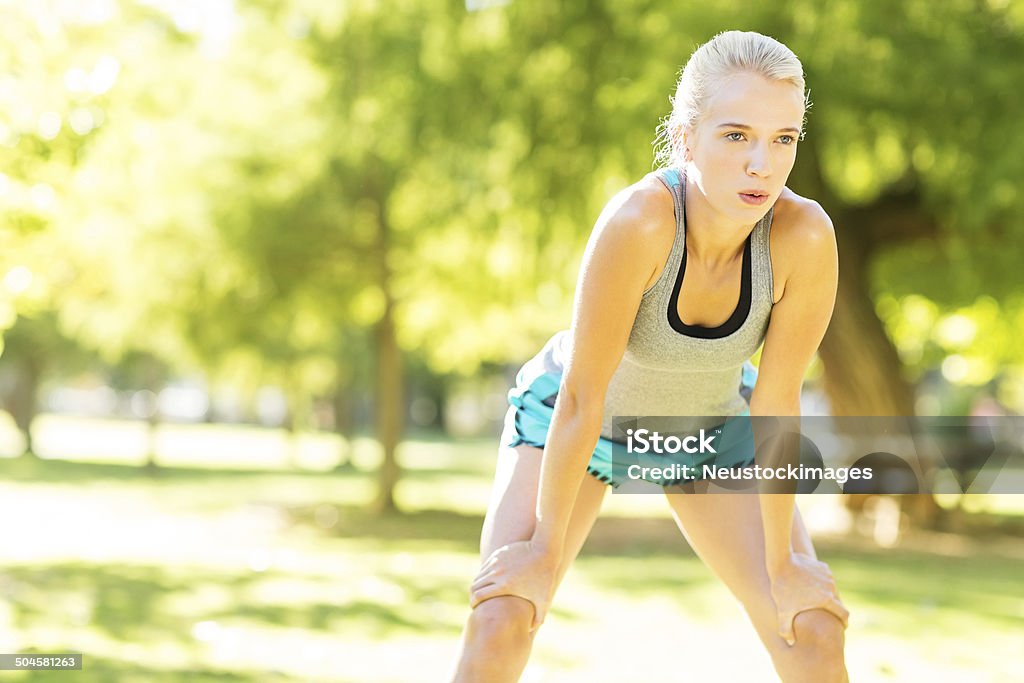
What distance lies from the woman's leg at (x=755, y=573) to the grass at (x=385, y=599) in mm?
2756

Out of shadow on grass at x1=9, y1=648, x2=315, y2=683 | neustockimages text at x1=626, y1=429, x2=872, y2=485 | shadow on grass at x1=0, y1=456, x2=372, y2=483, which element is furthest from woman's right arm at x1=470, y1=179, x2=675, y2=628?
shadow on grass at x1=0, y1=456, x2=372, y2=483

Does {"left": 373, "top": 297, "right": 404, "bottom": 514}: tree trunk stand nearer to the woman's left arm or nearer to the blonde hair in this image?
the woman's left arm

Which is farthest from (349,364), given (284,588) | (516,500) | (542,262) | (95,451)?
(516,500)

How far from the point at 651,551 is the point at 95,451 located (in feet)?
80.6

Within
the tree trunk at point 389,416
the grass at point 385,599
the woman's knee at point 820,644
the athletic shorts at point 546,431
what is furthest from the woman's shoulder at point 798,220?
the tree trunk at point 389,416

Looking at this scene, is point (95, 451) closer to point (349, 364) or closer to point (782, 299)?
point (349, 364)

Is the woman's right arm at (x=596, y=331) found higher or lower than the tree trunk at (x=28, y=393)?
lower

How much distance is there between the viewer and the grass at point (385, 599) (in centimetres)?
594

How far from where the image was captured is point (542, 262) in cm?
1191

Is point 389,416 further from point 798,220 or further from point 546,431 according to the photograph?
point 798,220

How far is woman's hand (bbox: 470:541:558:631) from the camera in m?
2.57

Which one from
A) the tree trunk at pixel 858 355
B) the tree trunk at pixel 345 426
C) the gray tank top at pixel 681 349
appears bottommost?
the gray tank top at pixel 681 349

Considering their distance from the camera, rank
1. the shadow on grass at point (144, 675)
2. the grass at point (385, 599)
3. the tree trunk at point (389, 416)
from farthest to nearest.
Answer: the tree trunk at point (389, 416), the grass at point (385, 599), the shadow on grass at point (144, 675)

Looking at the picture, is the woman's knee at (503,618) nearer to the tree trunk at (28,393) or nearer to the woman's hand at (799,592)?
the woman's hand at (799,592)
